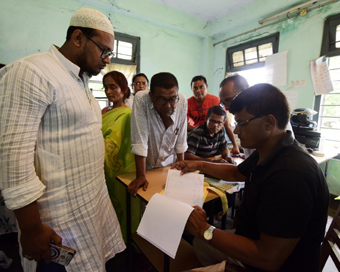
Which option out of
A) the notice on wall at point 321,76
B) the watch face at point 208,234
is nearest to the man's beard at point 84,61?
the watch face at point 208,234

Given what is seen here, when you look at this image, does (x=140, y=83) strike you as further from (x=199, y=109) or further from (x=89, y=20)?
(x=89, y=20)

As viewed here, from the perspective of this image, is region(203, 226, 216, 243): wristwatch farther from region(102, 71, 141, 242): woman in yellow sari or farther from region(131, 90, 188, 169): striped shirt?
region(102, 71, 141, 242): woman in yellow sari

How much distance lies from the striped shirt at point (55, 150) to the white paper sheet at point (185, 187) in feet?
1.31

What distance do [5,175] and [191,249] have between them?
114 cm

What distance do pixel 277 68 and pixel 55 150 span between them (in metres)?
3.79

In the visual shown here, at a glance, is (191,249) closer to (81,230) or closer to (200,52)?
(81,230)

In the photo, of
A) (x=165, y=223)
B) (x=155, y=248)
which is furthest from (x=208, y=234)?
(x=155, y=248)

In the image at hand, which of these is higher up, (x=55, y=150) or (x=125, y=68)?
(x=125, y=68)

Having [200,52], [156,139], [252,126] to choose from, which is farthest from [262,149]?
[200,52]

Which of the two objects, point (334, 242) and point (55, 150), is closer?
point (55, 150)

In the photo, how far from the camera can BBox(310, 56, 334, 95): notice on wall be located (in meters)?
2.77

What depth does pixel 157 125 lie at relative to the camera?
1349 millimetres

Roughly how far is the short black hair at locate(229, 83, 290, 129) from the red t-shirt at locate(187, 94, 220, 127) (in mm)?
1695

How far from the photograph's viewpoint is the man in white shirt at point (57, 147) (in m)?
0.58
